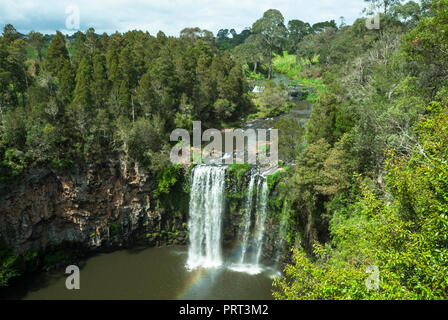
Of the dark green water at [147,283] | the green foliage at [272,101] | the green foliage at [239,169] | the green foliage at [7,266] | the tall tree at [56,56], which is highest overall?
the tall tree at [56,56]

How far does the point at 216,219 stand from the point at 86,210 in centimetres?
1252

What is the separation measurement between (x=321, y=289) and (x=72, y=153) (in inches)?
997

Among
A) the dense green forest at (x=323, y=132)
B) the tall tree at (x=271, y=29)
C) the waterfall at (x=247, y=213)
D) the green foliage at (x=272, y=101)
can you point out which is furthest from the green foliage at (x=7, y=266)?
the tall tree at (x=271, y=29)

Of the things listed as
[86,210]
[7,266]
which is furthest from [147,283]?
[7,266]

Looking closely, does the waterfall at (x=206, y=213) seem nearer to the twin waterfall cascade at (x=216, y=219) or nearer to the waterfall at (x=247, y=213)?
the twin waterfall cascade at (x=216, y=219)

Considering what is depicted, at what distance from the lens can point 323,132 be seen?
24078mm

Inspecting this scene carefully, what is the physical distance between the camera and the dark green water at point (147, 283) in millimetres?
23328

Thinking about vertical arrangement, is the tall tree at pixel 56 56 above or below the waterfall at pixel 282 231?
above

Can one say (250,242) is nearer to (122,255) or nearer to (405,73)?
(122,255)

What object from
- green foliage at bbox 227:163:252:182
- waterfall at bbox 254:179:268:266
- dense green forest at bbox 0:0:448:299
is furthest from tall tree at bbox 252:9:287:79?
waterfall at bbox 254:179:268:266

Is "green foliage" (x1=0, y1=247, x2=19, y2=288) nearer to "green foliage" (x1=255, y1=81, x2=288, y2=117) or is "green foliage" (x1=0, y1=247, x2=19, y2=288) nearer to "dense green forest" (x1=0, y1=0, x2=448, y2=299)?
"dense green forest" (x1=0, y1=0, x2=448, y2=299)
